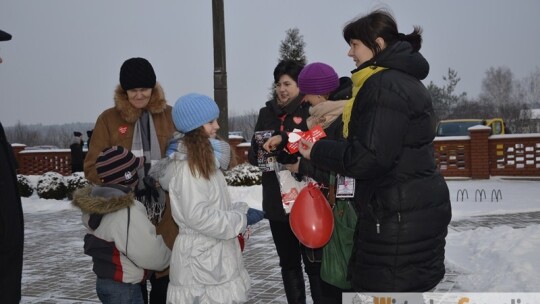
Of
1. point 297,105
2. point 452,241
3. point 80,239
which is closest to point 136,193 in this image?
point 297,105

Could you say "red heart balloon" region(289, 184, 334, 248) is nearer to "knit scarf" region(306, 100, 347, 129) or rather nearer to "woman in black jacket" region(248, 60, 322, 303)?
"knit scarf" region(306, 100, 347, 129)

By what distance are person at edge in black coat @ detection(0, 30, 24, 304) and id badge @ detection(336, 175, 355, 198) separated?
1.55 m

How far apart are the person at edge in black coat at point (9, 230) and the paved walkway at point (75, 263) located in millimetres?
2920

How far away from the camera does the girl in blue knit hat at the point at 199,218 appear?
10.3ft

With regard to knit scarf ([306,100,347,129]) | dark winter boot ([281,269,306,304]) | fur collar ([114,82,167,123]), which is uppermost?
fur collar ([114,82,167,123])

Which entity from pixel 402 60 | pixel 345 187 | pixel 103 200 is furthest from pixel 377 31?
pixel 103 200

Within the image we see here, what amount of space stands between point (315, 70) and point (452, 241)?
4702mm

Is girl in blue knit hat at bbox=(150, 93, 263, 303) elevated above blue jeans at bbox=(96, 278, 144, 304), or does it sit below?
above

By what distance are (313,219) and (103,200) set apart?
1.18 meters

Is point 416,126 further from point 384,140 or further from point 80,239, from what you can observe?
point 80,239

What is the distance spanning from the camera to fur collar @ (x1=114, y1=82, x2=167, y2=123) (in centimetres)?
372

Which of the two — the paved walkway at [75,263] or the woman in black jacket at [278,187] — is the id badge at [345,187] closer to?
the woman in black jacket at [278,187]

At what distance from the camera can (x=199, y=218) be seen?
10.1 ft

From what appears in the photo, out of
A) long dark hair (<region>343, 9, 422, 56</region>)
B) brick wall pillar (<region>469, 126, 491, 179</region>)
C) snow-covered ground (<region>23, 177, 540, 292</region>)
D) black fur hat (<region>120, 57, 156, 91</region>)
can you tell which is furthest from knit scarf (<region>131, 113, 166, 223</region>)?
brick wall pillar (<region>469, 126, 491, 179</region>)
